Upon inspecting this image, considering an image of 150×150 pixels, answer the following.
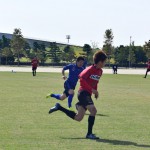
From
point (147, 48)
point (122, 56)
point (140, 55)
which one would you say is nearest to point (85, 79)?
point (147, 48)

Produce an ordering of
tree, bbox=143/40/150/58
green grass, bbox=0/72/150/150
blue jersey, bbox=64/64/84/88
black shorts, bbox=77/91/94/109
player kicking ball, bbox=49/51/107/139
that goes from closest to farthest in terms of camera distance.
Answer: green grass, bbox=0/72/150/150 < player kicking ball, bbox=49/51/107/139 < black shorts, bbox=77/91/94/109 < blue jersey, bbox=64/64/84/88 < tree, bbox=143/40/150/58

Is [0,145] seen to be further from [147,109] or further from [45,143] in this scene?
[147,109]

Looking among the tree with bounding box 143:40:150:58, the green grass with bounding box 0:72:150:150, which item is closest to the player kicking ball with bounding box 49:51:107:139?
the green grass with bounding box 0:72:150:150

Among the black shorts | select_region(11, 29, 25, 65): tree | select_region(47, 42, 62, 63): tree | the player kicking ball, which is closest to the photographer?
the player kicking ball

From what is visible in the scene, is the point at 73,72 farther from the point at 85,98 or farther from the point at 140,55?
the point at 140,55

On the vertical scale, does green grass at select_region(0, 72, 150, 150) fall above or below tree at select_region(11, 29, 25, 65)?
below

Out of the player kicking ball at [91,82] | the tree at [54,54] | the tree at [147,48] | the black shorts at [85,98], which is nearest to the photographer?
the player kicking ball at [91,82]

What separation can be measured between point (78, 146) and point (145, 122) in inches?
162

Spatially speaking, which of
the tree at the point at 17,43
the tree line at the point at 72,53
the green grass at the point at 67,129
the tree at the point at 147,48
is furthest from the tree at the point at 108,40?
the green grass at the point at 67,129

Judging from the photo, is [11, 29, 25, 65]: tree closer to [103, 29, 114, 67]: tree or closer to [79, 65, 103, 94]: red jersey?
[103, 29, 114, 67]: tree

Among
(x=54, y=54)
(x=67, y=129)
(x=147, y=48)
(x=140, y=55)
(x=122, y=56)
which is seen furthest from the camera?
(x=140, y=55)

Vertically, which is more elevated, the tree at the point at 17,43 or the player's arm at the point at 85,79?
the tree at the point at 17,43

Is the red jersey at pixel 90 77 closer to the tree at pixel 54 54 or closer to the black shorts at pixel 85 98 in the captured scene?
the black shorts at pixel 85 98

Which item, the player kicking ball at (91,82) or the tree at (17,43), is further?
the tree at (17,43)
